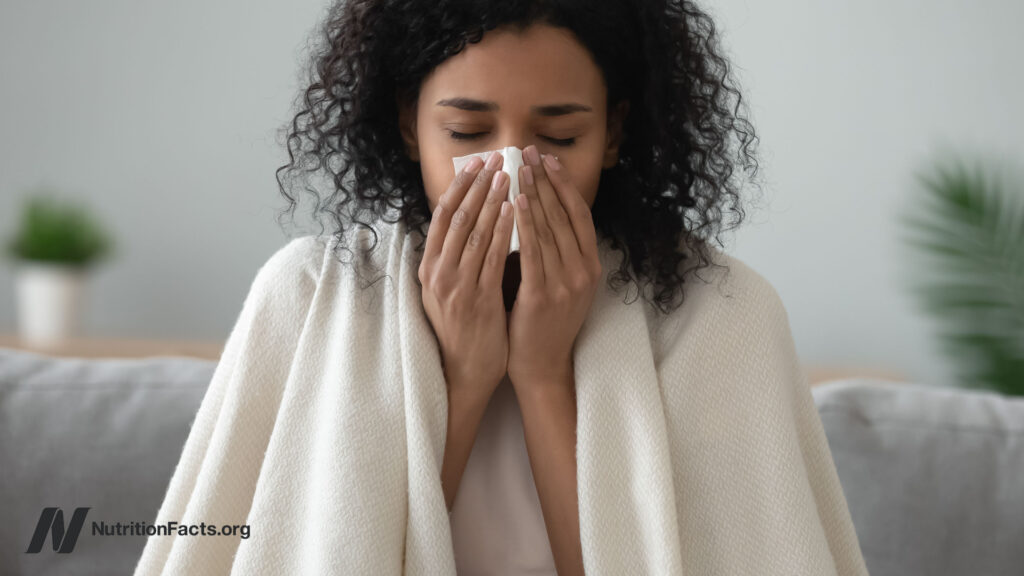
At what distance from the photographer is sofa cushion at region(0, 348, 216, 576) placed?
1438 millimetres

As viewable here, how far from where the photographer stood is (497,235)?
3.11 ft

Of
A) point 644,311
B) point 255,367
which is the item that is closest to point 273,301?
point 255,367

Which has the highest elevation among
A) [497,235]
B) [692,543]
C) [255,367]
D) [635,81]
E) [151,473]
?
[635,81]

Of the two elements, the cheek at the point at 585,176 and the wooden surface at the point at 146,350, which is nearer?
the cheek at the point at 585,176

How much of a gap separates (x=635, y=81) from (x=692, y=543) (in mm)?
501

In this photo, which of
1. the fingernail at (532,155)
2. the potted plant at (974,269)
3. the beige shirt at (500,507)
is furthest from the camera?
the potted plant at (974,269)

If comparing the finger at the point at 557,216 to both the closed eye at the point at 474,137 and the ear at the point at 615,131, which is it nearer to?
the closed eye at the point at 474,137

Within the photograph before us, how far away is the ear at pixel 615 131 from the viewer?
3.47 feet

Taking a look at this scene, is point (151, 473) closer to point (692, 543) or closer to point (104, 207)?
point (692, 543)

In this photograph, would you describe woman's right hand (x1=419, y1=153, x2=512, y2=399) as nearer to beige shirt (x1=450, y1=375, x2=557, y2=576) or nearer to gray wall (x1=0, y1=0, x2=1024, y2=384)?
beige shirt (x1=450, y1=375, x2=557, y2=576)

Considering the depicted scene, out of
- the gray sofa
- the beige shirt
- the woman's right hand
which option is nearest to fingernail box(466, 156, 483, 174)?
the woman's right hand

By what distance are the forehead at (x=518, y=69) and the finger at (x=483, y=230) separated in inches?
3.0

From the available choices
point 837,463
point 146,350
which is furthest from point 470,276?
point 146,350

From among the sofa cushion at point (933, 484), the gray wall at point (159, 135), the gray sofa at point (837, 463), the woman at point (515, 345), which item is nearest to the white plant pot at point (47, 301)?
the gray wall at point (159, 135)
